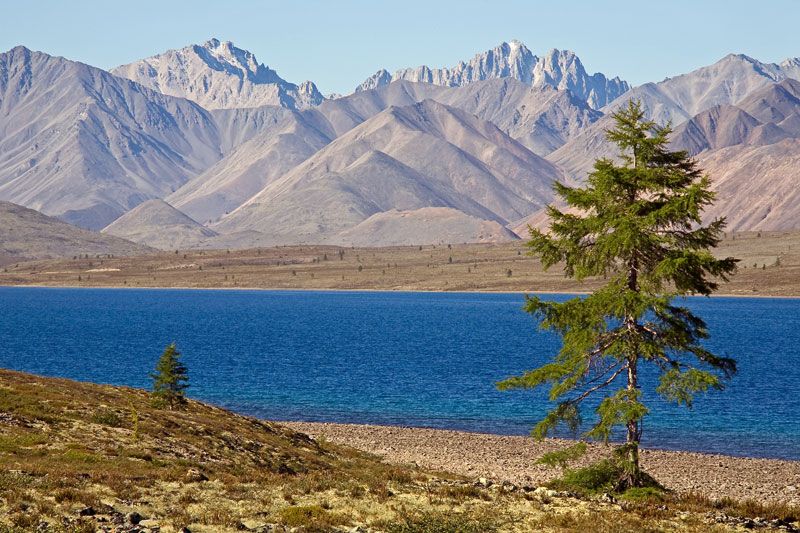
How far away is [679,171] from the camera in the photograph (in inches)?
1337

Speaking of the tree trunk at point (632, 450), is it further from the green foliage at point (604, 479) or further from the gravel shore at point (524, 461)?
the gravel shore at point (524, 461)

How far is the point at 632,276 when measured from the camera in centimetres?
3356

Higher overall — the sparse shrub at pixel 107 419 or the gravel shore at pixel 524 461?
the sparse shrub at pixel 107 419

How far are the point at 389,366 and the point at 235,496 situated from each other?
3029 inches

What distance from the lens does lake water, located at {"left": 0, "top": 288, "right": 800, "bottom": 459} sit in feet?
227

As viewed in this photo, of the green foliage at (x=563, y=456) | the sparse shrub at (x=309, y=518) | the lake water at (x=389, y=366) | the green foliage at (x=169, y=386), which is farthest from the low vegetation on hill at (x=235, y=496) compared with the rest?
the lake water at (x=389, y=366)

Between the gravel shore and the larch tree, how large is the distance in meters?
10.3

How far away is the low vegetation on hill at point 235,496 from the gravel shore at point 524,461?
9.60 meters

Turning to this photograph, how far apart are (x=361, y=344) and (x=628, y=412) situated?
102 metres

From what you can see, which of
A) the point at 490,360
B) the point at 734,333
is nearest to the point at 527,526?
the point at 490,360

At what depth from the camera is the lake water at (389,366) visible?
69.2 metres

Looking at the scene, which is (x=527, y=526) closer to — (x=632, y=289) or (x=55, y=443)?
(x=632, y=289)

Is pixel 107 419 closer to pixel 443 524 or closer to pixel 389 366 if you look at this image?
pixel 443 524

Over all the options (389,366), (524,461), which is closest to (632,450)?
(524,461)
